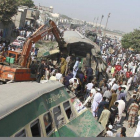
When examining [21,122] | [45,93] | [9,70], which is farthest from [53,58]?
[21,122]

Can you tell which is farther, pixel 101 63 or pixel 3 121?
pixel 101 63

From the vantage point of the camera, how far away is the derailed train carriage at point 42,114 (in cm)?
354

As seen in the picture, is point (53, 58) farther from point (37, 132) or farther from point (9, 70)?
point (37, 132)

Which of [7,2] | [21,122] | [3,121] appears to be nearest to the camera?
[3,121]

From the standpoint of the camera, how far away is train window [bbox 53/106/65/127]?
197 inches

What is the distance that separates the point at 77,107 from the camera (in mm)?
6105

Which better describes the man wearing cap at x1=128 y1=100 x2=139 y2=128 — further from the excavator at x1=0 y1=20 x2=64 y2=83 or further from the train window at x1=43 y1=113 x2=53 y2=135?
the train window at x1=43 y1=113 x2=53 y2=135

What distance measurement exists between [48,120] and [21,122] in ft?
3.41

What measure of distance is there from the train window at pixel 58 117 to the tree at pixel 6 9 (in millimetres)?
22379

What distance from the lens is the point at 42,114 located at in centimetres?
438

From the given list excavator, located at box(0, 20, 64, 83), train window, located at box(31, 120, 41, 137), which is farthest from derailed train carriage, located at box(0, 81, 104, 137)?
excavator, located at box(0, 20, 64, 83)

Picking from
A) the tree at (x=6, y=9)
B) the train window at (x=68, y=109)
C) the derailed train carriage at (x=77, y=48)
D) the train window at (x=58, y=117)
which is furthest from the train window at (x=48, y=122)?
the tree at (x=6, y=9)

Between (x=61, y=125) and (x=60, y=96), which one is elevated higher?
(x=60, y=96)

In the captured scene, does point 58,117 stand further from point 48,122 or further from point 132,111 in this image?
point 132,111
